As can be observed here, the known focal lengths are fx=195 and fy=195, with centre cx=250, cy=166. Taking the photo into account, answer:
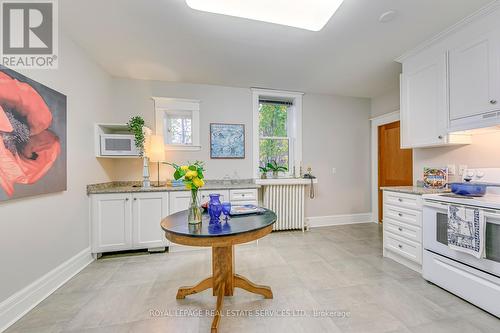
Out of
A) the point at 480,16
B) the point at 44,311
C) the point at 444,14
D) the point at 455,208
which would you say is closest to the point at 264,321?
the point at 44,311

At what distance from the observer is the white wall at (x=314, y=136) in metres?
3.32

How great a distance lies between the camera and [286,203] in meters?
3.65

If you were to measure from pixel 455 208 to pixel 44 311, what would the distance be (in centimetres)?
369

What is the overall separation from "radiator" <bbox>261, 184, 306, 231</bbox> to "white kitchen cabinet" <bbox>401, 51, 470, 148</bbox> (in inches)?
71.0

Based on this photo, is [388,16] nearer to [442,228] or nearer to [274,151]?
[442,228]

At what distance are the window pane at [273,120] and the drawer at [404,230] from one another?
2.34 meters

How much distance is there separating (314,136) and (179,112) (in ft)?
8.74

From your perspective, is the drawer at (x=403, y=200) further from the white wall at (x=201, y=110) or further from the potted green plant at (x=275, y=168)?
the white wall at (x=201, y=110)

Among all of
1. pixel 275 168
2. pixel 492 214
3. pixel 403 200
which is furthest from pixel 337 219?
pixel 492 214

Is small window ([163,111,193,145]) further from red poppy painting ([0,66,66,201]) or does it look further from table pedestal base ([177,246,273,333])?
table pedestal base ([177,246,273,333])

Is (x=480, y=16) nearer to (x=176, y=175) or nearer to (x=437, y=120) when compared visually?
(x=437, y=120)

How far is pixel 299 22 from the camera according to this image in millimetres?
1889

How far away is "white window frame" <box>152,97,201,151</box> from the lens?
334 cm

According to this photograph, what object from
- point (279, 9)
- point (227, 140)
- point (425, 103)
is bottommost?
point (227, 140)
